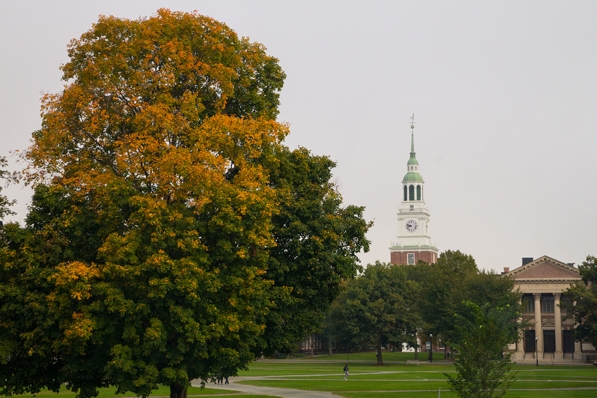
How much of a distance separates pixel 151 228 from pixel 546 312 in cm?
9847

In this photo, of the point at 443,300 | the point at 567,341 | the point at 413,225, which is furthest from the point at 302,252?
the point at 413,225

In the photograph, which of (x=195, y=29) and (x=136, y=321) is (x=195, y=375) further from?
(x=195, y=29)

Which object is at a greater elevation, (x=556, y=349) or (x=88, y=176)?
(x=88, y=176)

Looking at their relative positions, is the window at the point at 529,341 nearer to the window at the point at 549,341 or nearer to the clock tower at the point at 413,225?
the window at the point at 549,341

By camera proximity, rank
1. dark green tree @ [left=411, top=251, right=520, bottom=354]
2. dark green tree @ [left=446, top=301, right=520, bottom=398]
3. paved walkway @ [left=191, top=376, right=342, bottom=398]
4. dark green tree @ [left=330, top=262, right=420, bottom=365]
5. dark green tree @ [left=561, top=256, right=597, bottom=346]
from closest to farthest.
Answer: dark green tree @ [left=446, top=301, right=520, bottom=398], paved walkway @ [left=191, top=376, right=342, bottom=398], dark green tree @ [left=561, top=256, right=597, bottom=346], dark green tree @ [left=411, top=251, right=520, bottom=354], dark green tree @ [left=330, top=262, right=420, bottom=365]

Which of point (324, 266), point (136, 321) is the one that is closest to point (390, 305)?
point (324, 266)

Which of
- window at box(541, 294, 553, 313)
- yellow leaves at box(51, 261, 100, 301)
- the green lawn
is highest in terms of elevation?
window at box(541, 294, 553, 313)

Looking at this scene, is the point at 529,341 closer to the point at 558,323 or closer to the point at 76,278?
the point at 558,323

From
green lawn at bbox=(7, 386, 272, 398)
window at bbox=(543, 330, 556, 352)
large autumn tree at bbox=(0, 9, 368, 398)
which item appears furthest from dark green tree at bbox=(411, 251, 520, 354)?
large autumn tree at bbox=(0, 9, 368, 398)

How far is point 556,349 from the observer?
11725 cm

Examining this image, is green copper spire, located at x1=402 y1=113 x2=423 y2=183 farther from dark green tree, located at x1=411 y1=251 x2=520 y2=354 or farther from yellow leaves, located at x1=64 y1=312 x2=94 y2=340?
yellow leaves, located at x1=64 y1=312 x2=94 y2=340

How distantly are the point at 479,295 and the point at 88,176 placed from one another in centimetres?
7335

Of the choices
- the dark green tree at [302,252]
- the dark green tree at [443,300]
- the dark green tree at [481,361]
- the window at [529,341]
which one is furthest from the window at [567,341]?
the dark green tree at [481,361]

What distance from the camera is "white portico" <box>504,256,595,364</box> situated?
11644cm
